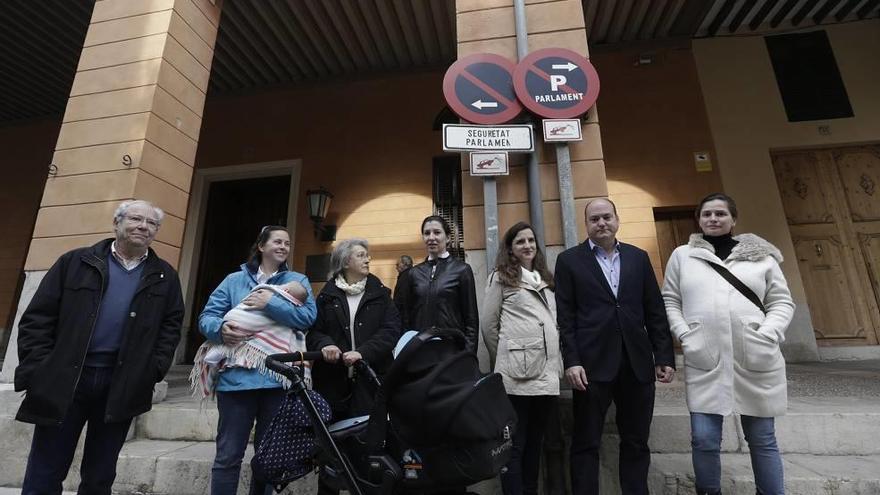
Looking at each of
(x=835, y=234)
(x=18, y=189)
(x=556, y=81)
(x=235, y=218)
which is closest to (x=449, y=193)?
(x=556, y=81)

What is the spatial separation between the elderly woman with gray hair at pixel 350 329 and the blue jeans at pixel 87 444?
91 cm

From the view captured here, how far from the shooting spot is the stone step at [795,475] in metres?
2.01

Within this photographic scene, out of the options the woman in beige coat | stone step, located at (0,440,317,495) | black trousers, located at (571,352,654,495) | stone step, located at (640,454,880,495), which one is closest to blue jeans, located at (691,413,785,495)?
black trousers, located at (571,352,654,495)

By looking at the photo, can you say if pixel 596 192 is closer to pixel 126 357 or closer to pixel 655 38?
pixel 126 357

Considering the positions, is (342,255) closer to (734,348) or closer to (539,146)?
(539,146)

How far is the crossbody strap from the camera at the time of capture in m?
1.88

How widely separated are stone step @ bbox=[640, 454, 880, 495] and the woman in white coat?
32 cm

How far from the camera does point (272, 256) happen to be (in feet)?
7.16

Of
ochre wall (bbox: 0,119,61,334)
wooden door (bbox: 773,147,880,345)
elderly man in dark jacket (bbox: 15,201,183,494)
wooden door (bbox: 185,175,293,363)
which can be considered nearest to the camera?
elderly man in dark jacket (bbox: 15,201,183,494)

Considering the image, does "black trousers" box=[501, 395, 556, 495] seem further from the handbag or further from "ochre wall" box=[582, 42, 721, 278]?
"ochre wall" box=[582, 42, 721, 278]

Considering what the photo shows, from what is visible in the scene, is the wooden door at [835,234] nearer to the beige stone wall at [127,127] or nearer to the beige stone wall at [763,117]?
the beige stone wall at [763,117]

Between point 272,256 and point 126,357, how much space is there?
0.77 metres

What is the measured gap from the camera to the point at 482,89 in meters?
2.84

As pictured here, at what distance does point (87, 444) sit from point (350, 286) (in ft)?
4.49
